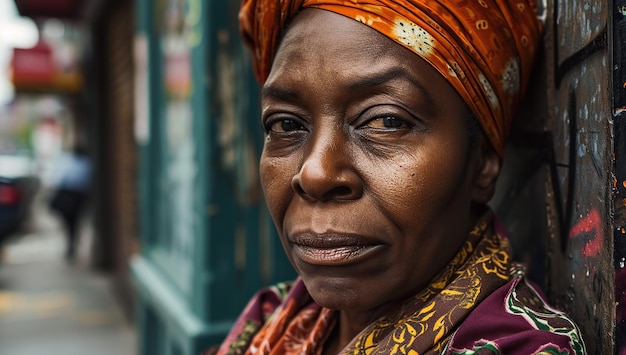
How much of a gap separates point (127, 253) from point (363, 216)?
19.3 feet

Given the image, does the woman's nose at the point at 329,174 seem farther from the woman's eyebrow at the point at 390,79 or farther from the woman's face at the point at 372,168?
the woman's eyebrow at the point at 390,79

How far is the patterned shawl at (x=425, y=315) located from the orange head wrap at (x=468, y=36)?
0.24 meters

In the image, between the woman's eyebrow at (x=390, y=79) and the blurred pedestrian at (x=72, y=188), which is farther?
the blurred pedestrian at (x=72, y=188)

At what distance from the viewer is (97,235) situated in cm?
834

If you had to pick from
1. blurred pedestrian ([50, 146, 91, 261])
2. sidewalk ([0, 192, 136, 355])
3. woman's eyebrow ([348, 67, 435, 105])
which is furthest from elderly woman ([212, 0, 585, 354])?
blurred pedestrian ([50, 146, 91, 261])

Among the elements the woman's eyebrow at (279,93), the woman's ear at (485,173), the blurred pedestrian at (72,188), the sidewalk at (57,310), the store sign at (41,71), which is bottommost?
the sidewalk at (57,310)

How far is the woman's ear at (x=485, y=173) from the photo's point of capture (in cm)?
138

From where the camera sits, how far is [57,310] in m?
6.60

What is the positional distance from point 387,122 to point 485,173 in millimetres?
287

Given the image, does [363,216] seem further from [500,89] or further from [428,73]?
[500,89]

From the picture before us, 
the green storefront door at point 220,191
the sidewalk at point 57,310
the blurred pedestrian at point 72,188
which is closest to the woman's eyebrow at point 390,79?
the green storefront door at point 220,191

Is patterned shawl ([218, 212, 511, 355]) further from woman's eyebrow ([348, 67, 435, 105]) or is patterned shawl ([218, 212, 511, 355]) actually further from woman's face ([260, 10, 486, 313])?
woman's eyebrow ([348, 67, 435, 105])

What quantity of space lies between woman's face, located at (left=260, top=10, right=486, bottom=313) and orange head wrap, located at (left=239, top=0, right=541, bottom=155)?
26 mm

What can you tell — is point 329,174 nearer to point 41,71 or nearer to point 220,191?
point 220,191
